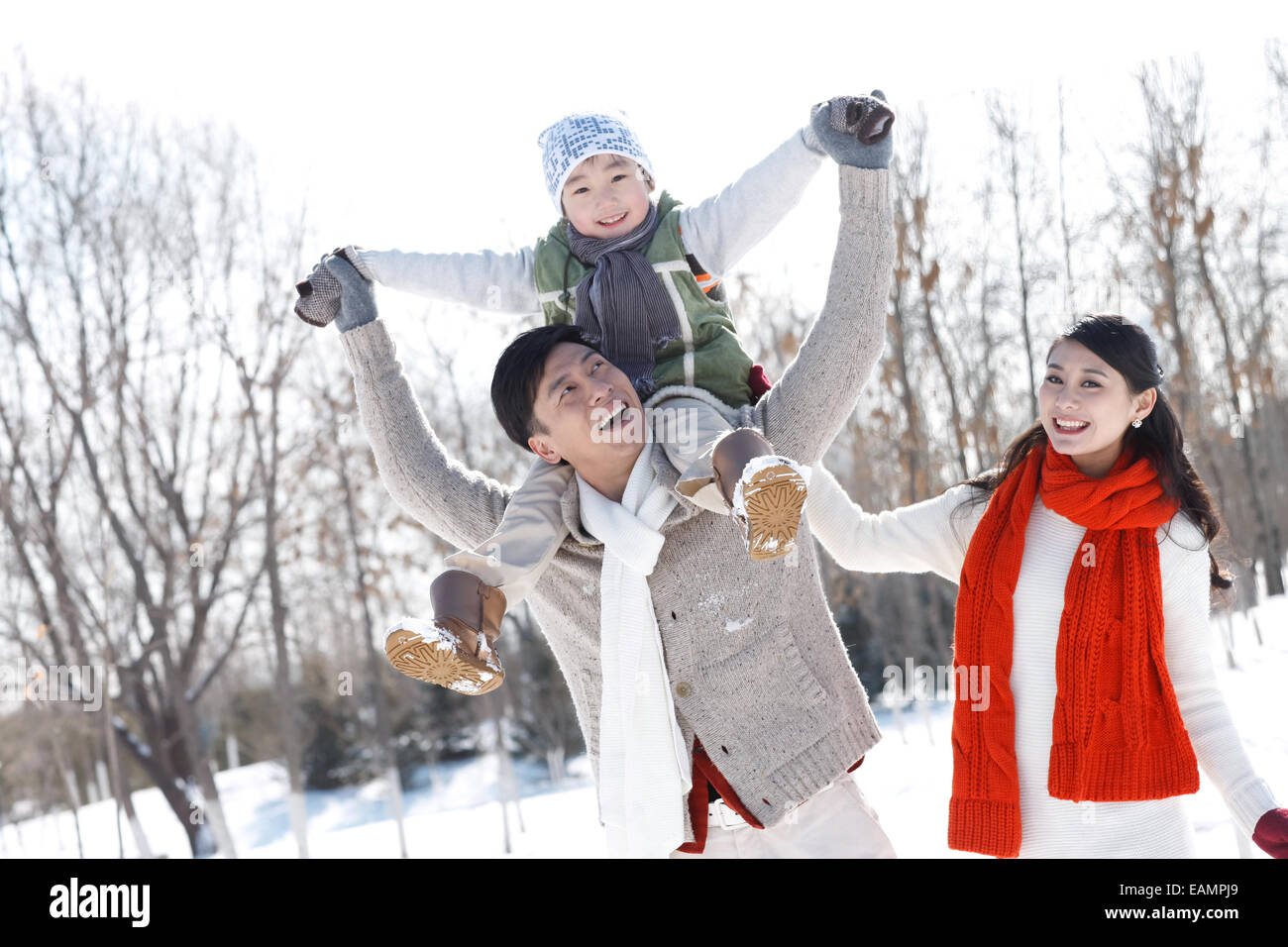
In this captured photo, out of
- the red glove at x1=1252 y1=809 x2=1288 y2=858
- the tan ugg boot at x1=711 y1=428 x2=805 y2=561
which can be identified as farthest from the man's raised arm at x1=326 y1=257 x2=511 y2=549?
the red glove at x1=1252 y1=809 x2=1288 y2=858

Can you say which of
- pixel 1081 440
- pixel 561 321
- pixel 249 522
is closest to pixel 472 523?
pixel 561 321

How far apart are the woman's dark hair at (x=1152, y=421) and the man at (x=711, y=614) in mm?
588

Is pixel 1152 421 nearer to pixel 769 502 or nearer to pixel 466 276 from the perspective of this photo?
Answer: pixel 769 502

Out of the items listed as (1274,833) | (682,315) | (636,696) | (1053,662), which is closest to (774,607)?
(636,696)

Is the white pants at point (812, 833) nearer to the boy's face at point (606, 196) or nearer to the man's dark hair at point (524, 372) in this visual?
the man's dark hair at point (524, 372)

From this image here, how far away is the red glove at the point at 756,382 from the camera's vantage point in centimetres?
214

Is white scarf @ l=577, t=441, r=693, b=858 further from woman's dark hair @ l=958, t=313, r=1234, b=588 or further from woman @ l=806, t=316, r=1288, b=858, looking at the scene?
woman's dark hair @ l=958, t=313, r=1234, b=588

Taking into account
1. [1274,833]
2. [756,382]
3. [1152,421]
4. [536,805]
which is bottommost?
[536,805]

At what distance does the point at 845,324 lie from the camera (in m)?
1.93

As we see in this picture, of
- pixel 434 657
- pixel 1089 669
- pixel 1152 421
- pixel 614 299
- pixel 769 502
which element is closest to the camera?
pixel 769 502

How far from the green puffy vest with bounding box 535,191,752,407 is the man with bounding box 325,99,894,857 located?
0.08m

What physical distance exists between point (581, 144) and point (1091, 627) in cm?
144

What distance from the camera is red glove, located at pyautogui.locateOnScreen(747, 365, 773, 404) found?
7.02ft
